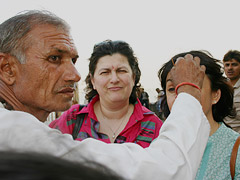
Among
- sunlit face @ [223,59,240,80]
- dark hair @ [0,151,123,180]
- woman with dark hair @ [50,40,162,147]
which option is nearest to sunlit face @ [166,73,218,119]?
woman with dark hair @ [50,40,162,147]

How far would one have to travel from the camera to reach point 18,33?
157 cm

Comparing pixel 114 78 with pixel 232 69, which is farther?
pixel 232 69

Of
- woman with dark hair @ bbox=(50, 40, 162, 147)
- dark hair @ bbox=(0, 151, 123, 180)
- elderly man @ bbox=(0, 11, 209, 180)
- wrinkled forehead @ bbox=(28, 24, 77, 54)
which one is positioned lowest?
woman with dark hair @ bbox=(50, 40, 162, 147)

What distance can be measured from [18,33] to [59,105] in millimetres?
544

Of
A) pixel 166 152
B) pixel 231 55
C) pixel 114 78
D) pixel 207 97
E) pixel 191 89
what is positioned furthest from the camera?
Answer: pixel 231 55

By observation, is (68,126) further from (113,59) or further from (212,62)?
(212,62)

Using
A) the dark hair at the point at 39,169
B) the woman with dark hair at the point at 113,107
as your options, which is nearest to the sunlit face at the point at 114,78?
the woman with dark hair at the point at 113,107

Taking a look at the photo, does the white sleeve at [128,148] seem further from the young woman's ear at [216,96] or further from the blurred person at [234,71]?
the blurred person at [234,71]

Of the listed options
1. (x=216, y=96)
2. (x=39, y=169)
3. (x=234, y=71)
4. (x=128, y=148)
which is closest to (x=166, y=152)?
(x=128, y=148)

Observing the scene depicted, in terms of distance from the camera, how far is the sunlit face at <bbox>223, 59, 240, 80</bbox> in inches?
197

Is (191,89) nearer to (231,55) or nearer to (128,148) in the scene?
(128,148)

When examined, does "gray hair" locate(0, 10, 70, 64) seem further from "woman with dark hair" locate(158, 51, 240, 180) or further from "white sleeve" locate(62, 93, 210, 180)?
"woman with dark hair" locate(158, 51, 240, 180)

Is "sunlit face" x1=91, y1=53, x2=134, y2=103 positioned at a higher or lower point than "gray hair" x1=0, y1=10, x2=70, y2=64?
lower

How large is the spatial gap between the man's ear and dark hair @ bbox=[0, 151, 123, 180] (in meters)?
1.33
